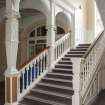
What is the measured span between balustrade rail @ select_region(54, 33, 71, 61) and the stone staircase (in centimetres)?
53

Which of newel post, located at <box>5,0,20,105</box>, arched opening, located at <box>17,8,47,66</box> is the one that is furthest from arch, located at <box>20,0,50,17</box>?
arched opening, located at <box>17,8,47,66</box>

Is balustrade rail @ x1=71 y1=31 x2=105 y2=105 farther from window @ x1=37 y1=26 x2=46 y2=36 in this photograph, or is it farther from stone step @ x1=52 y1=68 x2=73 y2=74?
window @ x1=37 y1=26 x2=46 y2=36

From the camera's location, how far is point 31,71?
5172 millimetres

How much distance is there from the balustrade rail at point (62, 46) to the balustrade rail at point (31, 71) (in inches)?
22.8

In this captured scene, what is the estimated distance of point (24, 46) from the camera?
356 inches

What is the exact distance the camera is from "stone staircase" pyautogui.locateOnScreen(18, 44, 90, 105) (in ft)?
14.2

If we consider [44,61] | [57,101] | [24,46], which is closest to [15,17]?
[44,61]

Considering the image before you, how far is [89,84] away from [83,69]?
52 cm

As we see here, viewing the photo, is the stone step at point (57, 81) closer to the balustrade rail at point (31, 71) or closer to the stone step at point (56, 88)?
the stone step at point (56, 88)

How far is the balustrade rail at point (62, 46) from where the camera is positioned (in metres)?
6.28

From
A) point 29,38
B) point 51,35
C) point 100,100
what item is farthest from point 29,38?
point 100,100

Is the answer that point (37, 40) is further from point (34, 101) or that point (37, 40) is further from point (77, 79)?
point (77, 79)

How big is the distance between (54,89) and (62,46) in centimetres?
224

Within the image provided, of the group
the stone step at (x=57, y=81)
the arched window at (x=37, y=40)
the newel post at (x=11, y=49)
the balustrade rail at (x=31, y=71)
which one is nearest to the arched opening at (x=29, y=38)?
the arched window at (x=37, y=40)
